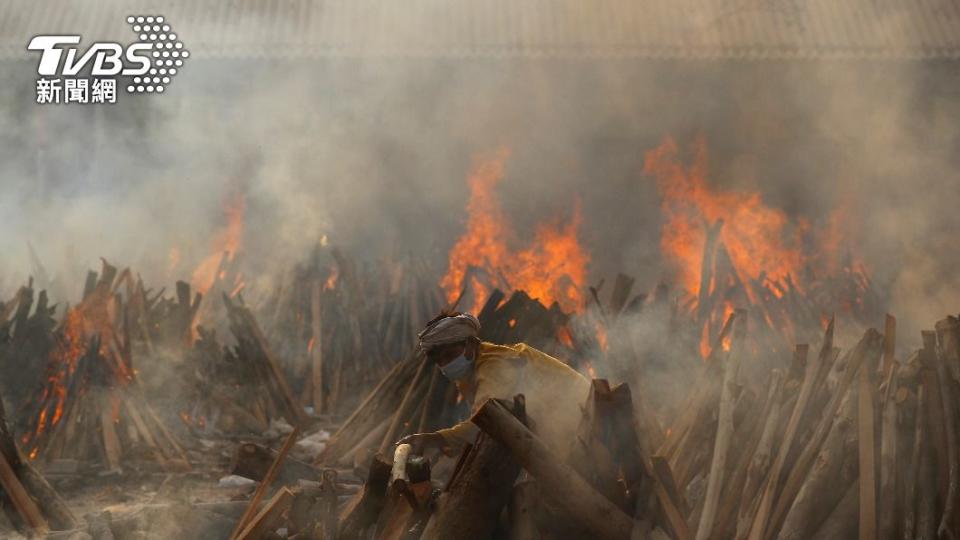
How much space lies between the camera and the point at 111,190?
1468cm

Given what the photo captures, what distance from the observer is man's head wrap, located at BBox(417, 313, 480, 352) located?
4.47 m

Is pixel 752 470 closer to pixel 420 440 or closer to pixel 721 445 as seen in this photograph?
pixel 721 445

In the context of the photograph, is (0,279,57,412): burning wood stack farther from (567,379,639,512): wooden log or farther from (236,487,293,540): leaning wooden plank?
(567,379,639,512): wooden log

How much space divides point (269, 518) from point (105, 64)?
12194 millimetres

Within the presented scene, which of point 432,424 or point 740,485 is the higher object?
point 432,424

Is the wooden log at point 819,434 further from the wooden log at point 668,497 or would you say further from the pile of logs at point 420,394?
the pile of logs at point 420,394

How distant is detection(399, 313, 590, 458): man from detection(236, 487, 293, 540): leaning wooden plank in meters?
0.69

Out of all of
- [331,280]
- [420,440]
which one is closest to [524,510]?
[420,440]

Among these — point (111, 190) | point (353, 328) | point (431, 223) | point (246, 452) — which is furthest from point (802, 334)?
point (111, 190)

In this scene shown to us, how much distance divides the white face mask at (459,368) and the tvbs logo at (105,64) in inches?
451

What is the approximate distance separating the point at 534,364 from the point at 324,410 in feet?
18.5

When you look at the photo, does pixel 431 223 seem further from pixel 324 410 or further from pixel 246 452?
pixel 246 452

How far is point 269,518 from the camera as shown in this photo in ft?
13.5

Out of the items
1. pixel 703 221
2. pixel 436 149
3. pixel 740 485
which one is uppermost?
pixel 436 149
